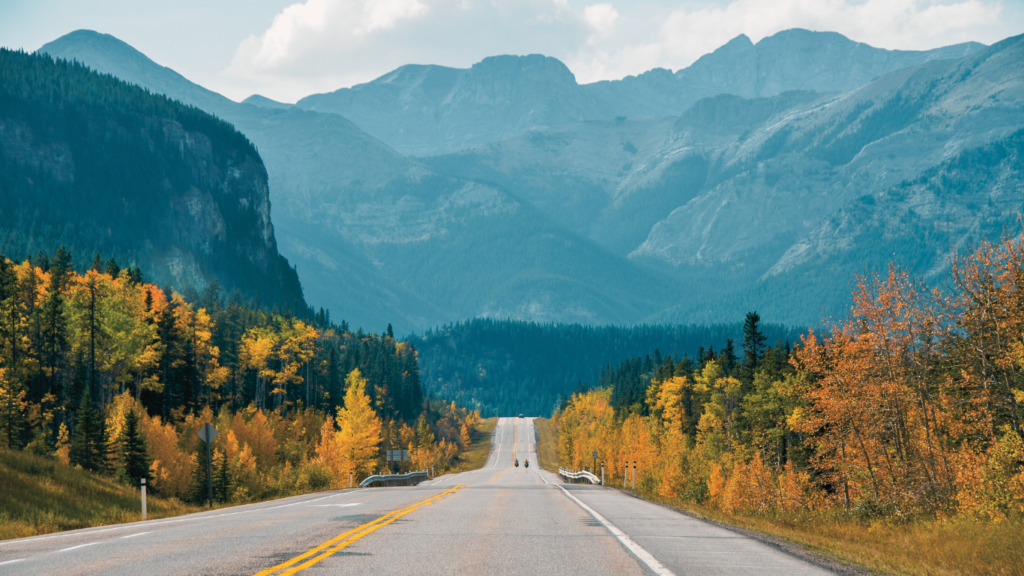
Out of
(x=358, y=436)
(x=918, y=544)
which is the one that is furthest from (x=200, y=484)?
(x=918, y=544)

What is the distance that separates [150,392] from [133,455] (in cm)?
3450

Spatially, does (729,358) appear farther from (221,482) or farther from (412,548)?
(412,548)

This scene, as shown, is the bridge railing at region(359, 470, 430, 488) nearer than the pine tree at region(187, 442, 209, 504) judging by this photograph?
No

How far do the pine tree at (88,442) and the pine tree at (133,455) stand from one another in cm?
285

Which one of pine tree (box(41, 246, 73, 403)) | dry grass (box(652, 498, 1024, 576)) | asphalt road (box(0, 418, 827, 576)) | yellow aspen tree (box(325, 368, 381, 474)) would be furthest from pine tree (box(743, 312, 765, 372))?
pine tree (box(41, 246, 73, 403))

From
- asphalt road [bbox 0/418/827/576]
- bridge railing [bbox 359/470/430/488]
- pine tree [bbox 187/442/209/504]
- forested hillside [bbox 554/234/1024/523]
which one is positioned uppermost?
forested hillside [bbox 554/234/1024/523]

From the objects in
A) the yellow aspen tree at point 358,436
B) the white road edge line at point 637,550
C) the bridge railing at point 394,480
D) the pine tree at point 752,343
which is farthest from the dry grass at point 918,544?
the yellow aspen tree at point 358,436

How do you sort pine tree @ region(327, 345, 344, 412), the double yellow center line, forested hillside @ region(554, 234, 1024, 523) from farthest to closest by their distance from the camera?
1. pine tree @ region(327, 345, 344, 412)
2. forested hillside @ region(554, 234, 1024, 523)
3. the double yellow center line

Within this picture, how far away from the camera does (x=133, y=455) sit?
1790 inches

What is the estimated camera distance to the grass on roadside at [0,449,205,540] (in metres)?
21.1

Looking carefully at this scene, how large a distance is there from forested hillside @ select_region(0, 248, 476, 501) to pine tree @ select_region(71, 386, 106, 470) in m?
0.08

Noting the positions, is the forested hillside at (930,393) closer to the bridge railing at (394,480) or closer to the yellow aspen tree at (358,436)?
the bridge railing at (394,480)

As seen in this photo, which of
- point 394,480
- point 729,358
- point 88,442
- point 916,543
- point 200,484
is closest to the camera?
point 916,543

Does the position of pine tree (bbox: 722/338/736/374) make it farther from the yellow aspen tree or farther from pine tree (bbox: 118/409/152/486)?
pine tree (bbox: 118/409/152/486)
